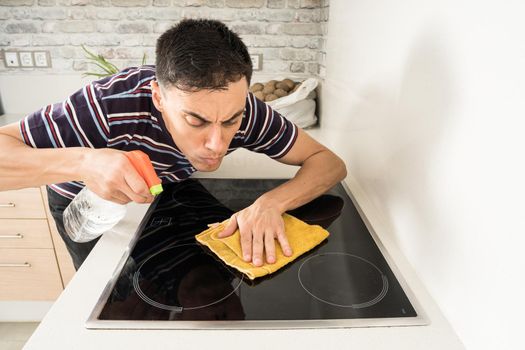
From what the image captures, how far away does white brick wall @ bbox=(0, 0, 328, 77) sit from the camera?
180 centimetres

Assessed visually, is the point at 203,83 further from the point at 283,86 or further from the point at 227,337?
the point at 283,86

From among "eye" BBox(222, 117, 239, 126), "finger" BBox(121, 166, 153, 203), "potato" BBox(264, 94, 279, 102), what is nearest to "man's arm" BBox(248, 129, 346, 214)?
"eye" BBox(222, 117, 239, 126)

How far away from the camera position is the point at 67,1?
1783mm

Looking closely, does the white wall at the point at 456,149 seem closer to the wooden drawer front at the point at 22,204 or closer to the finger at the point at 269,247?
the finger at the point at 269,247

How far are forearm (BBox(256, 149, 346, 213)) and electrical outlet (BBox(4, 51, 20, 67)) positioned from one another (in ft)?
5.23

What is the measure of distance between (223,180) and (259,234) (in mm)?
461

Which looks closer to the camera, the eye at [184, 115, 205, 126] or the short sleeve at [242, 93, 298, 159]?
the eye at [184, 115, 205, 126]

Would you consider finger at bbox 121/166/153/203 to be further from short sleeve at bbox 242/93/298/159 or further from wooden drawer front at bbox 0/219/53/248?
wooden drawer front at bbox 0/219/53/248

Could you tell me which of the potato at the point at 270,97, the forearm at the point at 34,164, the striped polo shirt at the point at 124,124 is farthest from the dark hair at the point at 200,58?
the potato at the point at 270,97

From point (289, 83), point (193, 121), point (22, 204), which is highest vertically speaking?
point (193, 121)

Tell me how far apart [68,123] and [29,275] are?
1.05m

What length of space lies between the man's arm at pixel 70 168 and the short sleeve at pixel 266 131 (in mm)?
398

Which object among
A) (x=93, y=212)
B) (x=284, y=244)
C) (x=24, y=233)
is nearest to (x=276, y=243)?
(x=284, y=244)

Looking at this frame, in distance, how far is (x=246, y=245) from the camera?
778mm
